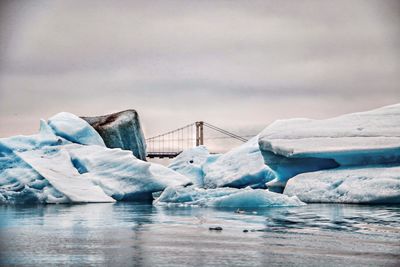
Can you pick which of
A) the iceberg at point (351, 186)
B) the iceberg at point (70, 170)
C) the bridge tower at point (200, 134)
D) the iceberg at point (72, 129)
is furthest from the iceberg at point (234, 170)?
the bridge tower at point (200, 134)

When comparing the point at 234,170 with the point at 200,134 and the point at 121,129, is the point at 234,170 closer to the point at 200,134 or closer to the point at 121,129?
the point at 121,129

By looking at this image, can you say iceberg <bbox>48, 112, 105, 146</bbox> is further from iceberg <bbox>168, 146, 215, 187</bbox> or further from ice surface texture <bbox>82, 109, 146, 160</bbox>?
iceberg <bbox>168, 146, 215, 187</bbox>

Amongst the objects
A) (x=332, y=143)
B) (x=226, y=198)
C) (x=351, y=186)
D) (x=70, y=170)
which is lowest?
(x=226, y=198)

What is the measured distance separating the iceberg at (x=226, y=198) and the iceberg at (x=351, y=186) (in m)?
1.26

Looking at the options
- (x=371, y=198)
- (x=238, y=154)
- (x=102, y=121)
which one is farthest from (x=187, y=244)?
(x=102, y=121)

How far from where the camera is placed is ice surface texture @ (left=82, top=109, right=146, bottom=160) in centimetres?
2342

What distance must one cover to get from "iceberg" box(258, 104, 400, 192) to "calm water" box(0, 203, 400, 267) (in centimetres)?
404

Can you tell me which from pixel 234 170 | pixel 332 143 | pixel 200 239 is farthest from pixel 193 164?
pixel 200 239

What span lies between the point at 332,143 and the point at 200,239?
961 centimetres

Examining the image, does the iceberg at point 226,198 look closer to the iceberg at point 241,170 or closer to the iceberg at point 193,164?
the iceberg at point 241,170

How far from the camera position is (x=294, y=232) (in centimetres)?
927

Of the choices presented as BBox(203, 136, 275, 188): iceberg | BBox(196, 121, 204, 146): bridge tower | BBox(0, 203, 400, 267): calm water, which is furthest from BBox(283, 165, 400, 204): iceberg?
BBox(196, 121, 204, 146): bridge tower

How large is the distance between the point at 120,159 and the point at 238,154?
17.6ft

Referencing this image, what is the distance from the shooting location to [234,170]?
22.2 metres
